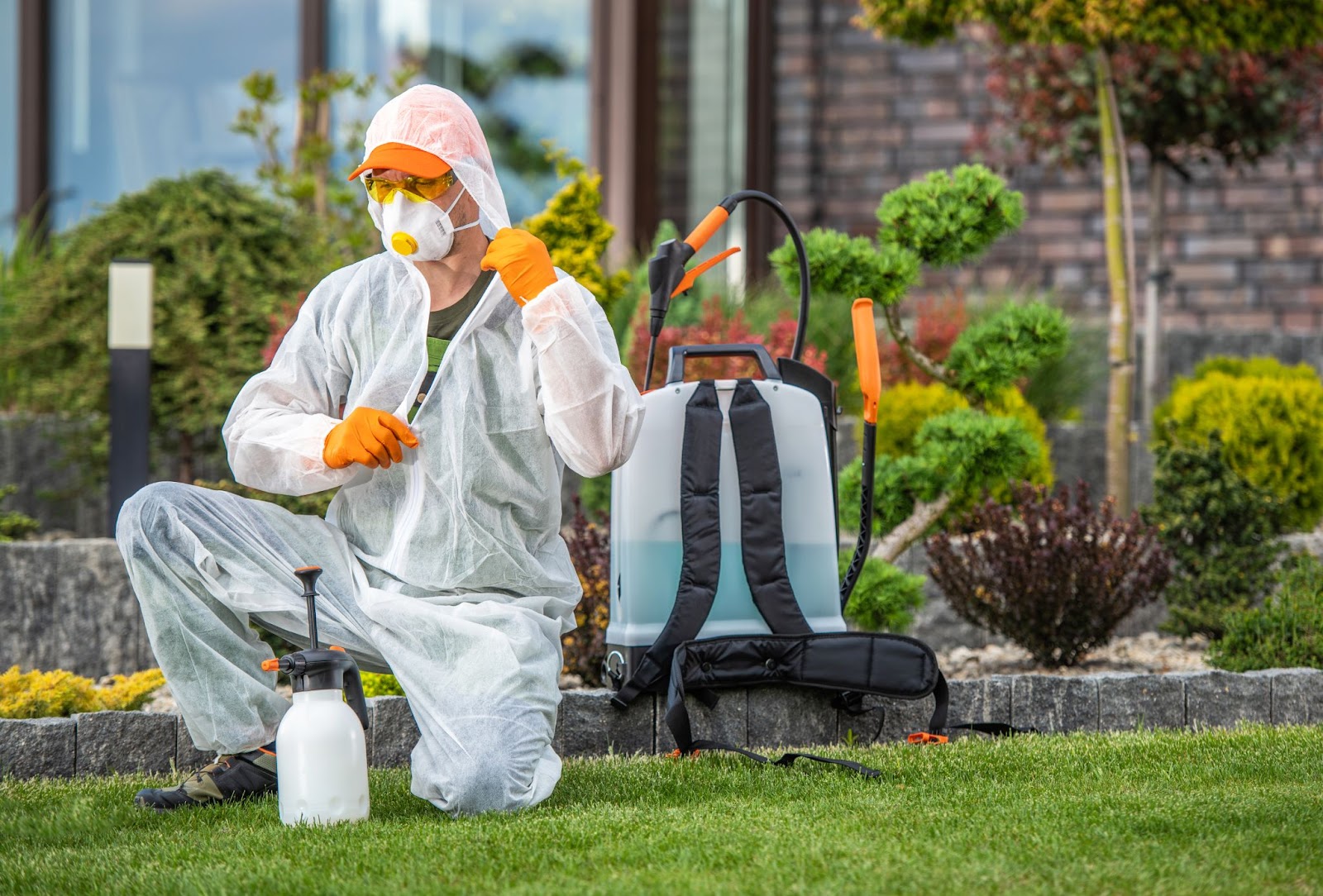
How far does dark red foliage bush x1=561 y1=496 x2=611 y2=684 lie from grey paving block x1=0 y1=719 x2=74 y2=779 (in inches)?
49.3

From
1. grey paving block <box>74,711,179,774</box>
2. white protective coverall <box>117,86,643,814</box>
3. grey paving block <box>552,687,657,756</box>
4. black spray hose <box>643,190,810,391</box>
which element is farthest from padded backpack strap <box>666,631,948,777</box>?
grey paving block <box>74,711,179,774</box>

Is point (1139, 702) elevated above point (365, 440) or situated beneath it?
situated beneath

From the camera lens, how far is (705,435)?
133 inches

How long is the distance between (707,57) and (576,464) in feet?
19.4

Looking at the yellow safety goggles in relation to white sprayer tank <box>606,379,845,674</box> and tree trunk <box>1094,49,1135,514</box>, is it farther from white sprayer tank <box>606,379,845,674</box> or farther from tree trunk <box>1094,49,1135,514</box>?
tree trunk <box>1094,49,1135,514</box>

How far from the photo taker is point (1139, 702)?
11.7 feet

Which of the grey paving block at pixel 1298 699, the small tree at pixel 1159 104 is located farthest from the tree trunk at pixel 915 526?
the small tree at pixel 1159 104

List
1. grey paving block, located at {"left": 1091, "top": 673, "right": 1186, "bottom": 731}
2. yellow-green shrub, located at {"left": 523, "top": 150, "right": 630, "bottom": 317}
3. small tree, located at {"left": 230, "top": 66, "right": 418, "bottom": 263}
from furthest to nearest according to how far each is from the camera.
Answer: small tree, located at {"left": 230, "top": 66, "right": 418, "bottom": 263}
yellow-green shrub, located at {"left": 523, "top": 150, "right": 630, "bottom": 317}
grey paving block, located at {"left": 1091, "top": 673, "right": 1186, "bottom": 731}

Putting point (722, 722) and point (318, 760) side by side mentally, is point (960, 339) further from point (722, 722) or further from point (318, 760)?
point (318, 760)

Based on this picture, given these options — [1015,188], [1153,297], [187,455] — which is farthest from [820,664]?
[1015,188]

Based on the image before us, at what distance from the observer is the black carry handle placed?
11.3 ft

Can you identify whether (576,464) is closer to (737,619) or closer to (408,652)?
(408,652)

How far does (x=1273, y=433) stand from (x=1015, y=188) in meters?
3.46

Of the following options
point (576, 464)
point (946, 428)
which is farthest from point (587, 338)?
point (946, 428)
